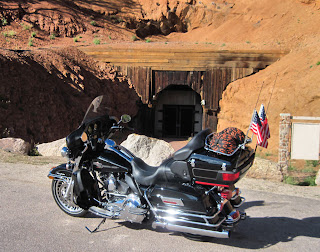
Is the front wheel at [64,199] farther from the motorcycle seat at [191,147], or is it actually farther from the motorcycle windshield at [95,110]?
the motorcycle seat at [191,147]

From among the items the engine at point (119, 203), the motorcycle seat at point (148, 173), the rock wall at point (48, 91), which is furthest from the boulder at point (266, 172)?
the rock wall at point (48, 91)

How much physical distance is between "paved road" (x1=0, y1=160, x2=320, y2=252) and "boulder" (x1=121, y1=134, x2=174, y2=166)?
3504 millimetres

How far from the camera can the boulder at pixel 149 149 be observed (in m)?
9.22

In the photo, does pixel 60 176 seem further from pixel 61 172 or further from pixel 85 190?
pixel 85 190

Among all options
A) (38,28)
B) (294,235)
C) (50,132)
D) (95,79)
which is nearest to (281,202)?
(294,235)

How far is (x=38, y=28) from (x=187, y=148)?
32.3 m

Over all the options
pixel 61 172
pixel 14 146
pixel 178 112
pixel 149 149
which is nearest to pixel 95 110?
pixel 61 172

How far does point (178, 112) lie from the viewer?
26797 millimetres

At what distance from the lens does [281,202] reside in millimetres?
6180

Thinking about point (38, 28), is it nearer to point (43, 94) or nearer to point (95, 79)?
point (95, 79)

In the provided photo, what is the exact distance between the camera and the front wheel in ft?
16.3

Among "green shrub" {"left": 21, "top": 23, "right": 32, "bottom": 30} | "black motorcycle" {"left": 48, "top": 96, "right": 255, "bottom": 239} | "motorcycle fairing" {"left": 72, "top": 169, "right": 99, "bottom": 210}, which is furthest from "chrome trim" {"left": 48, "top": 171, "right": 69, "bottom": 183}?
"green shrub" {"left": 21, "top": 23, "right": 32, "bottom": 30}

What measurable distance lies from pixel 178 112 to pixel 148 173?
73.9ft

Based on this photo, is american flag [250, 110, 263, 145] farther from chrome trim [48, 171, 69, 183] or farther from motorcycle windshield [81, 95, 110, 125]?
chrome trim [48, 171, 69, 183]
